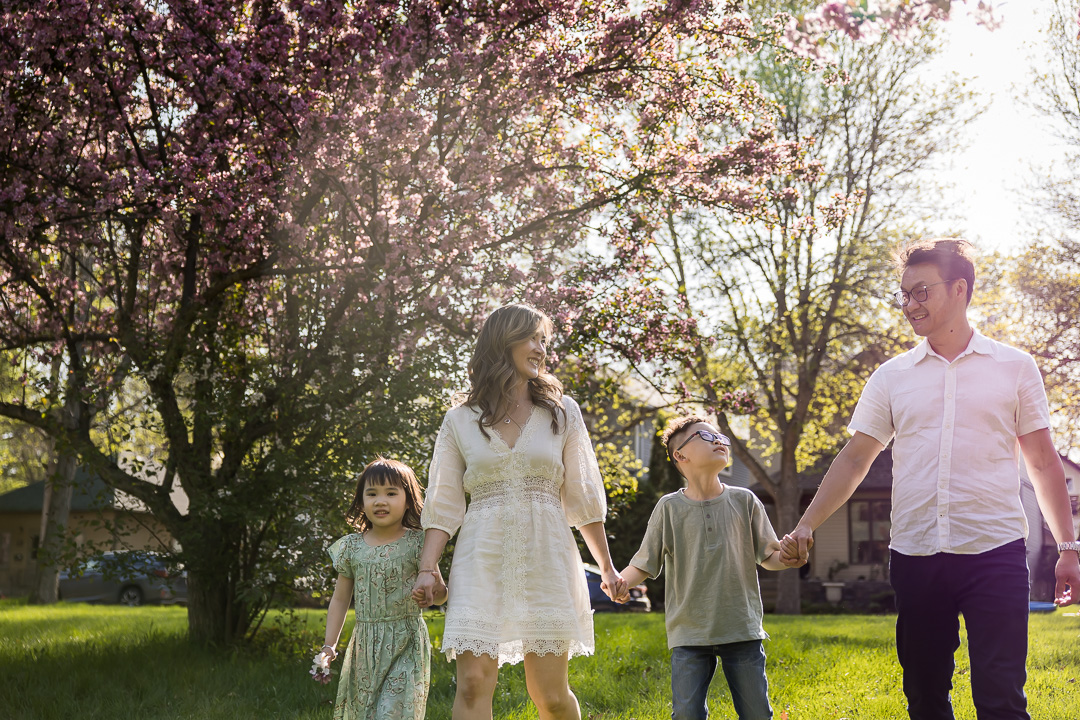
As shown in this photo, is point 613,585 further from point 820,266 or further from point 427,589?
point 820,266

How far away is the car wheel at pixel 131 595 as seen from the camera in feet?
87.9

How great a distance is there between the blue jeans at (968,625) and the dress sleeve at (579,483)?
4.08 ft

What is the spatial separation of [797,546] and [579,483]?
0.97 metres

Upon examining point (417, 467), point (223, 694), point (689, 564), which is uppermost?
point (417, 467)

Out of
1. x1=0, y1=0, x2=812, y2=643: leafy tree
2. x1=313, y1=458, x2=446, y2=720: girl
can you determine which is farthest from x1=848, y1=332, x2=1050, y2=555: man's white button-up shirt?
x1=0, y1=0, x2=812, y2=643: leafy tree

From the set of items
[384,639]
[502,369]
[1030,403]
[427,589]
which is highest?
[502,369]

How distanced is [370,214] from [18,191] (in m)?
3.01

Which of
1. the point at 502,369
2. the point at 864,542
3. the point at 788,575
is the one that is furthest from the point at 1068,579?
the point at 864,542

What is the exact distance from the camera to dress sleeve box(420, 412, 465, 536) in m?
4.33

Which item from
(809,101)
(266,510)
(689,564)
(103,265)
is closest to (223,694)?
(266,510)

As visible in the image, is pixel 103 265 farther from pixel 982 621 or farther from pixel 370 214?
pixel 982 621

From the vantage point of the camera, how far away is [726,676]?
15.0 feet

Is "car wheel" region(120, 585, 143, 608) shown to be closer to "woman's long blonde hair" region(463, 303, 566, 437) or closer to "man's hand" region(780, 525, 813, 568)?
"woman's long blonde hair" region(463, 303, 566, 437)

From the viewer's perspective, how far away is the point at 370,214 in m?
9.20
